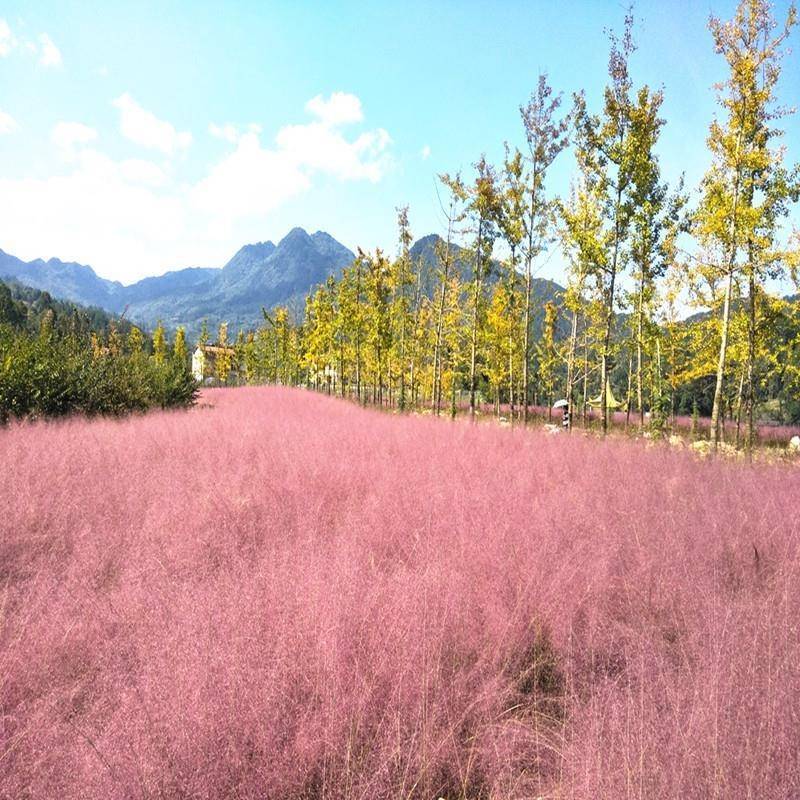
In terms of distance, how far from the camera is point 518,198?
47.7 ft

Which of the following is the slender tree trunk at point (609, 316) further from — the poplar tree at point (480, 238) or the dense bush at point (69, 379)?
the dense bush at point (69, 379)

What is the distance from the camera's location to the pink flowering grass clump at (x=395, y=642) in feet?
5.54

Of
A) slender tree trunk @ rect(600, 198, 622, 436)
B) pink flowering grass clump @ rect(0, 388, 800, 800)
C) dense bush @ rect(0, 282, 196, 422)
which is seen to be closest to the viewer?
pink flowering grass clump @ rect(0, 388, 800, 800)

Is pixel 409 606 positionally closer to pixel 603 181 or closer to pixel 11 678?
pixel 11 678

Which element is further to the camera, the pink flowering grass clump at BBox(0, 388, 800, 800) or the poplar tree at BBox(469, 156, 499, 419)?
the poplar tree at BBox(469, 156, 499, 419)

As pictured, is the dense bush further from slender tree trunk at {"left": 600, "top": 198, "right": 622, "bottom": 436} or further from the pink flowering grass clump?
slender tree trunk at {"left": 600, "top": 198, "right": 622, "bottom": 436}

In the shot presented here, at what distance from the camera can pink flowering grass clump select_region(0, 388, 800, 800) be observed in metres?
1.69

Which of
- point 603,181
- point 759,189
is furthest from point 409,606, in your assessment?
point 759,189

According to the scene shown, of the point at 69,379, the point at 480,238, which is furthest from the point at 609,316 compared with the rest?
the point at 69,379

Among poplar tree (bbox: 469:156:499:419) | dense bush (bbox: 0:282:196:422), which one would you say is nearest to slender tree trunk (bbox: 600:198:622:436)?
poplar tree (bbox: 469:156:499:419)

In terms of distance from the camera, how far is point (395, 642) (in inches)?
88.9

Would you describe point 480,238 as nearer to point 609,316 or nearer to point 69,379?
point 609,316

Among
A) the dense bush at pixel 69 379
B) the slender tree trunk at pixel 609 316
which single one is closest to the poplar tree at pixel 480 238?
the slender tree trunk at pixel 609 316

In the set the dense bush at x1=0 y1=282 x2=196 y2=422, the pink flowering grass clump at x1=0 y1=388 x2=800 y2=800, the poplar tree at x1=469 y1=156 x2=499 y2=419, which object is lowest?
the pink flowering grass clump at x1=0 y1=388 x2=800 y2=800
